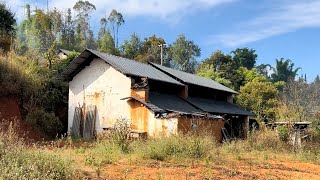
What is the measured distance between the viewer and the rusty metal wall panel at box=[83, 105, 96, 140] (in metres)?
23.2

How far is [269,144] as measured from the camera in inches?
853

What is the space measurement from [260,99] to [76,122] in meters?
20.6

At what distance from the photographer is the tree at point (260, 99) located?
37.3 meters

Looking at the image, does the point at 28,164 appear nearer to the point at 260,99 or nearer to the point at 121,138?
the point at 121,138

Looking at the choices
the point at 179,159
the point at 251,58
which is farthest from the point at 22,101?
the point at 251,58

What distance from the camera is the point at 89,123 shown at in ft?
77.0

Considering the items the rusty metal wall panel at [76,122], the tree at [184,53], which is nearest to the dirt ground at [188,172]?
the rusty metal wall panel at [76,122]

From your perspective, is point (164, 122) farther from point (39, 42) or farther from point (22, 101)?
point (39, 42)

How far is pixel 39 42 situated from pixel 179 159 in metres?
45.3

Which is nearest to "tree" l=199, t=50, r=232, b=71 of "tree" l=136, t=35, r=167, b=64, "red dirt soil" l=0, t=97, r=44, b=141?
"tree" l=136, t=35, r=167, b=64

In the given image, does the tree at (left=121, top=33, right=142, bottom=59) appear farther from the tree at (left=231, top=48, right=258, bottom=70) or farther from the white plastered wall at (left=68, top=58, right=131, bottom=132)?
the white plastered wall at (left=68, top=58, right=131, bottom=132)

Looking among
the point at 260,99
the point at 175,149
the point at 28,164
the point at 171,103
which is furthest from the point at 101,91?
the point at 260,99

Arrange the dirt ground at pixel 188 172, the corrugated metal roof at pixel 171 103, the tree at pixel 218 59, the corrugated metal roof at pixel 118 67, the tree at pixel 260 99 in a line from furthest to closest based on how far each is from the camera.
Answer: the tree at pixel 218 59 < the tree at pixel 260 99 < the corrugated metal roof at pixel 118 67 < the corrugated metal roof at pixel 171 103 < the dirt ground at pixel 188 172

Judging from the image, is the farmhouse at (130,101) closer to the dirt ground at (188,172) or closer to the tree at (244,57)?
the dirt ground at (188,172)
